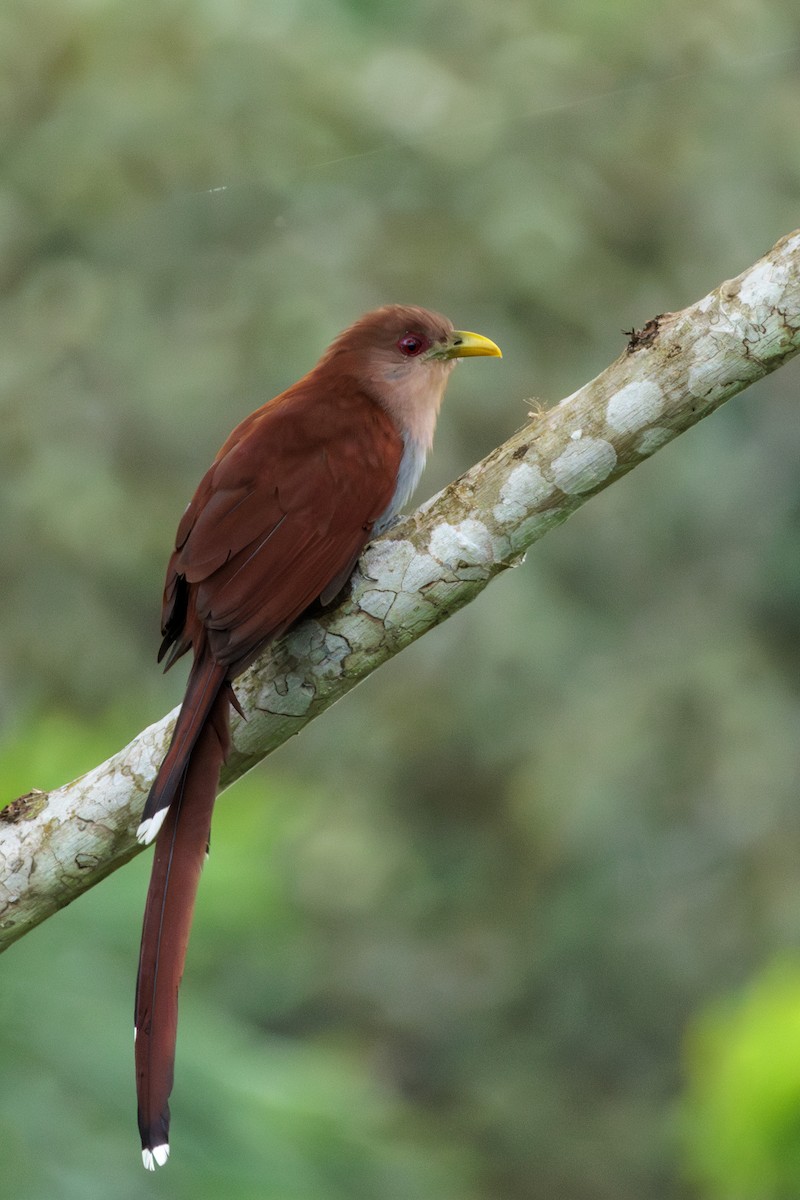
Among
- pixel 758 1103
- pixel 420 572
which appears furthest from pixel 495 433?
pixel 420 572

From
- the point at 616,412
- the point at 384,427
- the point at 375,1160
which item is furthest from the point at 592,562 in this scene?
the point at 616,412

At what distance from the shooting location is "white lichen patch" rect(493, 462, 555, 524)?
1706 millimetres

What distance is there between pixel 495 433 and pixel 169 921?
324 cm

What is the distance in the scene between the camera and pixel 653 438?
166 centimetres

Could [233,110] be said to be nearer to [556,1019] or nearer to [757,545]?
[757,545]

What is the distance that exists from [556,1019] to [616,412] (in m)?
3.69

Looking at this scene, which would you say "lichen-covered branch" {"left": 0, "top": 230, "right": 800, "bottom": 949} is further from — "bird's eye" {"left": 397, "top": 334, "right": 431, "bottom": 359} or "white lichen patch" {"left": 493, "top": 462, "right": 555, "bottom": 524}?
"bird's eye" {"left": 397, "top": 334, "right": 431, "bottom": 359}

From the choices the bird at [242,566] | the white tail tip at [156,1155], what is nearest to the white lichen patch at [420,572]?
the bird at [242,566]

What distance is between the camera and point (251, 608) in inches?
71.2

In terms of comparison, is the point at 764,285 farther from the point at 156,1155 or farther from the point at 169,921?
the point at 156,1155

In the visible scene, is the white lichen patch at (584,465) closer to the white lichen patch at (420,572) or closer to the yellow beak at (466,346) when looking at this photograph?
the white lichen patch at (420,572)

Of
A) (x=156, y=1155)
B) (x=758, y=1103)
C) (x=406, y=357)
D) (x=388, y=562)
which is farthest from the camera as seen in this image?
(x=758, y=1103)

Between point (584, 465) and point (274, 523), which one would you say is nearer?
point (584, 465)

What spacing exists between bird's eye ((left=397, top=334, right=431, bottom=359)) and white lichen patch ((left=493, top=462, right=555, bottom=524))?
550 mm
